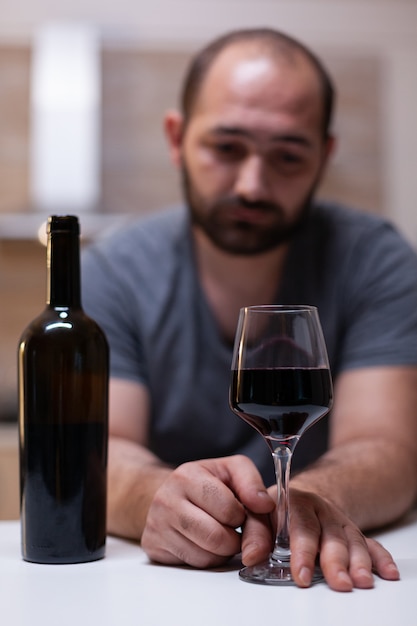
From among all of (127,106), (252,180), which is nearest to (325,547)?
(252,180)

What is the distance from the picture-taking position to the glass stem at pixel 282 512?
0.85 meters

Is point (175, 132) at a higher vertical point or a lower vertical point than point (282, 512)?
higher

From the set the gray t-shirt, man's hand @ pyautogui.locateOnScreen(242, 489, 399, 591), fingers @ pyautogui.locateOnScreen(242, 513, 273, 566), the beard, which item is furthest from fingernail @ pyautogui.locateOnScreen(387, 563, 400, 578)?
the beard

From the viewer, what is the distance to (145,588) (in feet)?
2.72

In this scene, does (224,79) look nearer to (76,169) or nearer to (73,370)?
(73,370)

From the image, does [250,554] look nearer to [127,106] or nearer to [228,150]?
[228,150]

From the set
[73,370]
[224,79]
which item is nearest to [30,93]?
[224,79]

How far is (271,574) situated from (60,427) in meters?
0.26

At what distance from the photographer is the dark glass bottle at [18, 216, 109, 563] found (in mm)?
921

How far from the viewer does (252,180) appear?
1556 millimetres

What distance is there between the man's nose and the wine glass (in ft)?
2.36

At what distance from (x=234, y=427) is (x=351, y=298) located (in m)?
0.32

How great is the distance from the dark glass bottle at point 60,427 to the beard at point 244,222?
703 mm

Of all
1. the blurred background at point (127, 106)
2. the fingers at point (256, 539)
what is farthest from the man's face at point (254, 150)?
the blurred background at point (127, 106)
